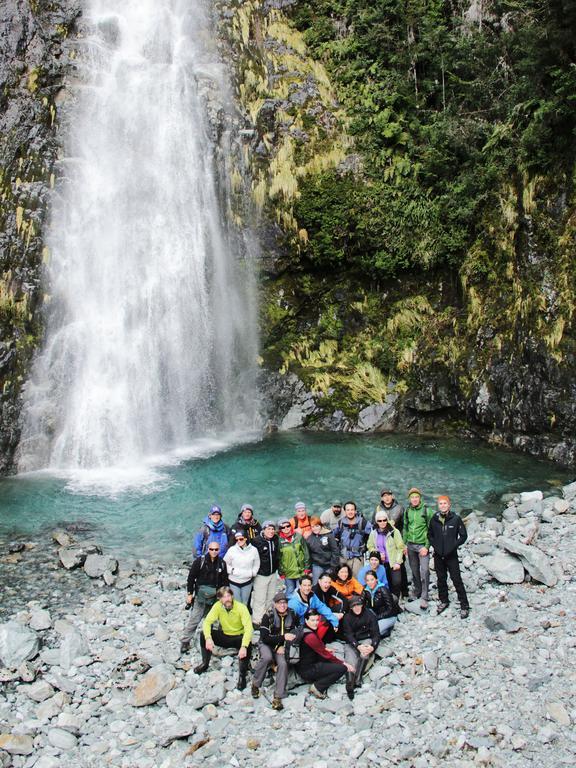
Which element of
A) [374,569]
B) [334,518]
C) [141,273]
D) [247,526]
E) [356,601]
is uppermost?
[141,273]

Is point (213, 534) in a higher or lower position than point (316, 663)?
higher

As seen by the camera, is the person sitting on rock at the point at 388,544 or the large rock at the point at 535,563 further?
the large rock at the point at 535,563

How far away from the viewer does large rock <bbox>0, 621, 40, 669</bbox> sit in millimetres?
9109

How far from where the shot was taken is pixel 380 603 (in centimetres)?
937

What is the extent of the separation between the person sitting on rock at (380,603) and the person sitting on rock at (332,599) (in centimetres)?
33

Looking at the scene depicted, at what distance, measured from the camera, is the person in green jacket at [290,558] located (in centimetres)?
1003

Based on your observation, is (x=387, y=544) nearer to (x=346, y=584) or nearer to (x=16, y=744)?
(x=346, y=584)

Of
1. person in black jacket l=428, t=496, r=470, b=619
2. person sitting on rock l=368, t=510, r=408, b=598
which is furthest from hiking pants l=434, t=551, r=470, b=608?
person sitting on rock l=368, t=510, r=408, b=598

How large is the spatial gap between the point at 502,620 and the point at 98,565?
24.3 feet

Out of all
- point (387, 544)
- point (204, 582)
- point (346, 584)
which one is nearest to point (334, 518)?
point (387, 544)

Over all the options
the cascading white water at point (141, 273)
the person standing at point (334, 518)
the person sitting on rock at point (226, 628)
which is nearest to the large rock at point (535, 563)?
the person standing at point (334, 518)

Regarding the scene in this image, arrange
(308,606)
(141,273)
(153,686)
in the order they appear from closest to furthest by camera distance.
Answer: (153,686) → (308,606) → (141,273)

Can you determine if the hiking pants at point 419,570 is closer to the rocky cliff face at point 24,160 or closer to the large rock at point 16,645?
the large rock at point 16,645

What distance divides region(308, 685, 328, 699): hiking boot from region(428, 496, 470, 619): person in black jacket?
2534 mm
